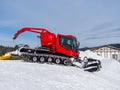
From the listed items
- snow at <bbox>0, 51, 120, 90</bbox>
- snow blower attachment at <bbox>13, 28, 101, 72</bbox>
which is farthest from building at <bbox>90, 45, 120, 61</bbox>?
snow at <bbox>0, 51, 120, 90</bbox>

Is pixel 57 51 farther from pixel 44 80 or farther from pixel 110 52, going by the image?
pixel 110 52

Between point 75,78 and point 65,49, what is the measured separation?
6186 mm

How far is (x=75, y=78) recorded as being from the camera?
16656mm

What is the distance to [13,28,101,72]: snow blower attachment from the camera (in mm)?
21859

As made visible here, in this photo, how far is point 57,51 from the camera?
22.4 metres

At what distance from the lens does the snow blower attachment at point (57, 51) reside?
21.9m

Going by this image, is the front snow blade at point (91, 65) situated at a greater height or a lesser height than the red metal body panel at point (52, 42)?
lesser

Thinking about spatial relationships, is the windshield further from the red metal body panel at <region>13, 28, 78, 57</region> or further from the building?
the building

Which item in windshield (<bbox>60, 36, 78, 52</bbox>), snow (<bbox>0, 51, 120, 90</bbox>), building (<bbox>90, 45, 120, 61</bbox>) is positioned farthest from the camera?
building (<bbox>90, 45, 120, 61</bbox>)

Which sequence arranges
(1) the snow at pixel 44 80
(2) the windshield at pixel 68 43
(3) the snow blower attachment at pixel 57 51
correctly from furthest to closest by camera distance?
(2) the windshield at pixel 68 43 → (3) the snow blower attachment at pixel 57 51 → (1) the snow at pixel 44 80

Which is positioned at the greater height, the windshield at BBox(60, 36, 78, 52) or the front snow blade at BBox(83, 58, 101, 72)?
the windshield at BBox(60, 36, 78, 52)

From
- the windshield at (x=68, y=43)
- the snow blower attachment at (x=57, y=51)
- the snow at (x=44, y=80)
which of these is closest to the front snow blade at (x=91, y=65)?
the snow blower attachment at (x=57, y=51)

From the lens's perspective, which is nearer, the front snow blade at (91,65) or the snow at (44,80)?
the snow at (44,80)

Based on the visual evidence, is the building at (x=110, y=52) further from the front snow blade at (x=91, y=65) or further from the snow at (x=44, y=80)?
the snow at (x=44, y=80)
